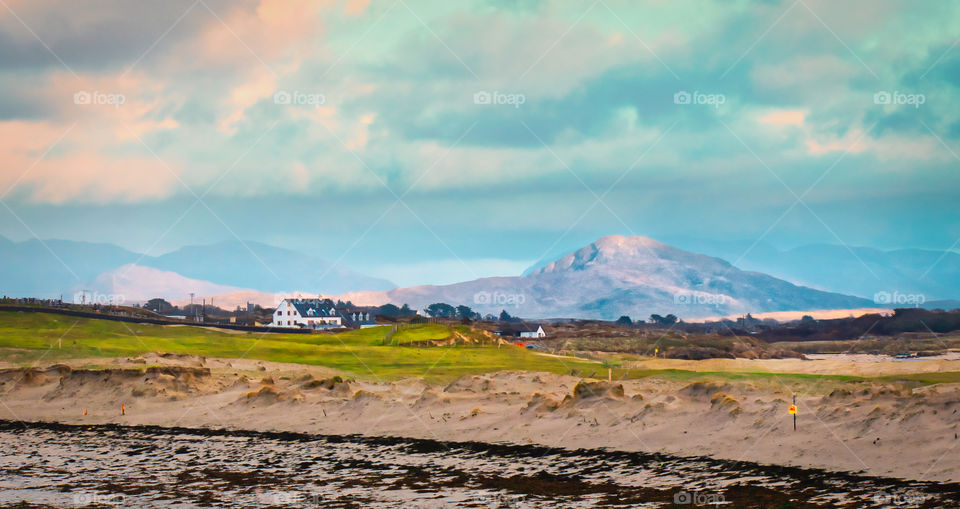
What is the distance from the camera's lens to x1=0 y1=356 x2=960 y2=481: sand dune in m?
27.3

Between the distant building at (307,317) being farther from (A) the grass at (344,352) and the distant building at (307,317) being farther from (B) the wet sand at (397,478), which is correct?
(B) the wet sand at (397,478)

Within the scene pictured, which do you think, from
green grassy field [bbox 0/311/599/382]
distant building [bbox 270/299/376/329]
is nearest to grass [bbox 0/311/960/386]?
green grassy field [bbox 0/311/599/382]

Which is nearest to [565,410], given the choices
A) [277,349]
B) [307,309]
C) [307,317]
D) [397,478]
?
Answer: [397,478]

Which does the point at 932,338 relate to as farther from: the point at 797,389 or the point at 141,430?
the point at 141,430

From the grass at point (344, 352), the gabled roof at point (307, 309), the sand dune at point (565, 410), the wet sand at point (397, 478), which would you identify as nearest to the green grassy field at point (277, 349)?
the grass at point (344, 352)

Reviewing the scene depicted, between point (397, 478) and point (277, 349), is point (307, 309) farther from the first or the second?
point (397, 478)

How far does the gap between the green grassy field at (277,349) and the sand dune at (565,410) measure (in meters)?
11.6

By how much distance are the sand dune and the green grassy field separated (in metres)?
11.6

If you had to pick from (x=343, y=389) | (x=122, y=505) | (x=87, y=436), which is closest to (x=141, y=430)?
(x=87, y=436)

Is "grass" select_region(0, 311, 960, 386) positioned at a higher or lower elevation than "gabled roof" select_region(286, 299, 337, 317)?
lower

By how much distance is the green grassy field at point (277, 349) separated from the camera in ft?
218

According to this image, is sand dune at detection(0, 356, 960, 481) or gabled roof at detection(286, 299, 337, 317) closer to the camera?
sand dune at detection(0, 356, 960, 481)

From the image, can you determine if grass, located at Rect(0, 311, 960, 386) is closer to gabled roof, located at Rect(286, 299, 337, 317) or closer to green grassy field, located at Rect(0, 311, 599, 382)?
green grassy field, located at Rect(0, 311, 599, 382)

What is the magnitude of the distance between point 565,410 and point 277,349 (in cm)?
5495
